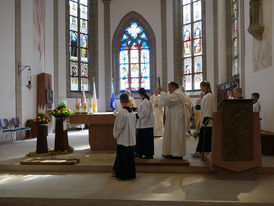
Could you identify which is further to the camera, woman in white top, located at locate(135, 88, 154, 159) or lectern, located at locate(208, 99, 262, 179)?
woman in white top, located at locate(135, 88, 154, 159)

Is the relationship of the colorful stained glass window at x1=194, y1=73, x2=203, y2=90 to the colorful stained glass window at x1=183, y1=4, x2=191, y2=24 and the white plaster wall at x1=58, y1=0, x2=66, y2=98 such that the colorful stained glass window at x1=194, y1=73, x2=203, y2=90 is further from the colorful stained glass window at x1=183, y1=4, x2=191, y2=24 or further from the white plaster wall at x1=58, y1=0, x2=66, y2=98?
the white plaster wall at x1=58, y1=0, x2=66, y2=98

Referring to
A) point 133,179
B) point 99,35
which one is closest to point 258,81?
point 133,179

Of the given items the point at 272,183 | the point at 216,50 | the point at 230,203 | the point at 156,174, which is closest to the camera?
the point at 230,203

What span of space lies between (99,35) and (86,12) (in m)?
1.48

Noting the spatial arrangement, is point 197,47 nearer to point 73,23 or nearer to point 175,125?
point 73,23

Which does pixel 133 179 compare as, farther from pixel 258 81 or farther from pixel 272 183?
pixel 258 81

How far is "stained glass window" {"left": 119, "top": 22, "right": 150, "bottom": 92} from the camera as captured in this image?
16594 mm

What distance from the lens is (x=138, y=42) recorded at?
16.7 metres

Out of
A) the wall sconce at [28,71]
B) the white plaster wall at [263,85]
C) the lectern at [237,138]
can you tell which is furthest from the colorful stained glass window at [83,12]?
the lectern at [237,138]

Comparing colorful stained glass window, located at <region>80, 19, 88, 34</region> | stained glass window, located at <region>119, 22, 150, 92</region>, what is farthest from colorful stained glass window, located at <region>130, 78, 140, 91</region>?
colorful stained glass window, located at <region>80, 19, 88, 34</region>

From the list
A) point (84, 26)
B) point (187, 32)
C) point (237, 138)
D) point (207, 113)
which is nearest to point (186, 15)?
point (187, 32)

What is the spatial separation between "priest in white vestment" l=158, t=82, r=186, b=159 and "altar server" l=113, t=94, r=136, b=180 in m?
1.12

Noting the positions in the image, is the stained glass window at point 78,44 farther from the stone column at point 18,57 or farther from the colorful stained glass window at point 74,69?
the stone column at point 18,57

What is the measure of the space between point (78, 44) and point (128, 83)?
12.1 ft
